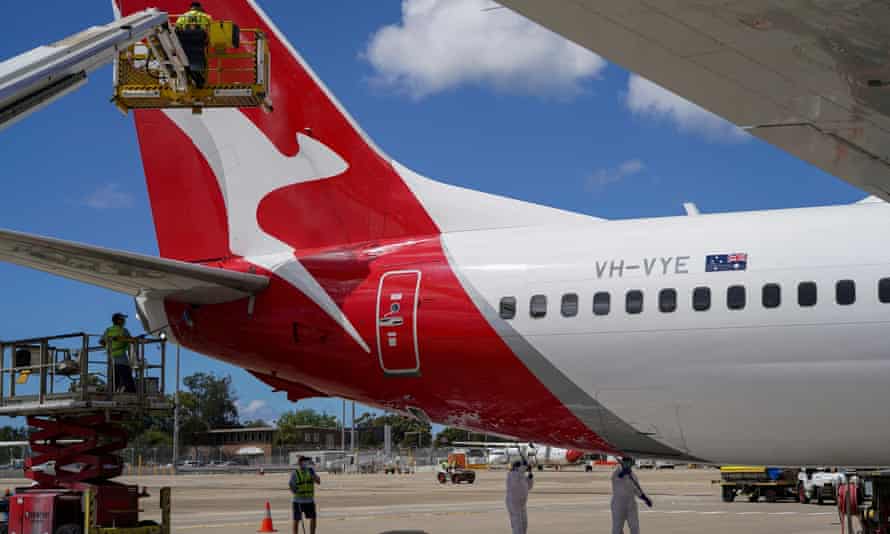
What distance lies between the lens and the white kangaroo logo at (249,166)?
48.0 ft

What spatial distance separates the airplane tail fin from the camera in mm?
A: 14453

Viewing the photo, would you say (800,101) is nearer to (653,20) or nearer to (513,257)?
(653,20)

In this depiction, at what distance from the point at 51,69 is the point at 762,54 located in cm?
463

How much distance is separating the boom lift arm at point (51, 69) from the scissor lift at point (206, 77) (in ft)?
16.3

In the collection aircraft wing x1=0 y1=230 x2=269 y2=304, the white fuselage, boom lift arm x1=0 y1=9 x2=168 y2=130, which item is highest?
boom lift arm x1=0 y1=9 x2=168 y2=130

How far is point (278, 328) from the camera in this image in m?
13.4

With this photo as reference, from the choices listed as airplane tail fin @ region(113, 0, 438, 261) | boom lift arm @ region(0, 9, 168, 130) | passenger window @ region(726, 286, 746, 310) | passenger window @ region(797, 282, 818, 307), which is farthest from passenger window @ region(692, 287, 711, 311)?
boom lift arm @ region(0, 9, 168, 130)

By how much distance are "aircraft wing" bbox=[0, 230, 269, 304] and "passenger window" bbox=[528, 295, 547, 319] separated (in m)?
3.69

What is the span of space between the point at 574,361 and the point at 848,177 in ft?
15.0

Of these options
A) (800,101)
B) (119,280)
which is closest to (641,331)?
(800,101)

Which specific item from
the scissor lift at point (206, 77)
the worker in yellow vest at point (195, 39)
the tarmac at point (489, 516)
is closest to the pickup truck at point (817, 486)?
the tarmac at point (489, 516)

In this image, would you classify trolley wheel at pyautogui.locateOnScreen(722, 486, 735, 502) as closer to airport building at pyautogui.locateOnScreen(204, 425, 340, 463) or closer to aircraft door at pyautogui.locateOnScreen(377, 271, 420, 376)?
aircraft door at pyautogui.locateOnScreen(377, 271, 420, 376)

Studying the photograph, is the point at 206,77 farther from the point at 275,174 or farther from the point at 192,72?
the point at 275,174

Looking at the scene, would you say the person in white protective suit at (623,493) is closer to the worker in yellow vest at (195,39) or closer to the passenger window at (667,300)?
the passenger window at (667,300)
